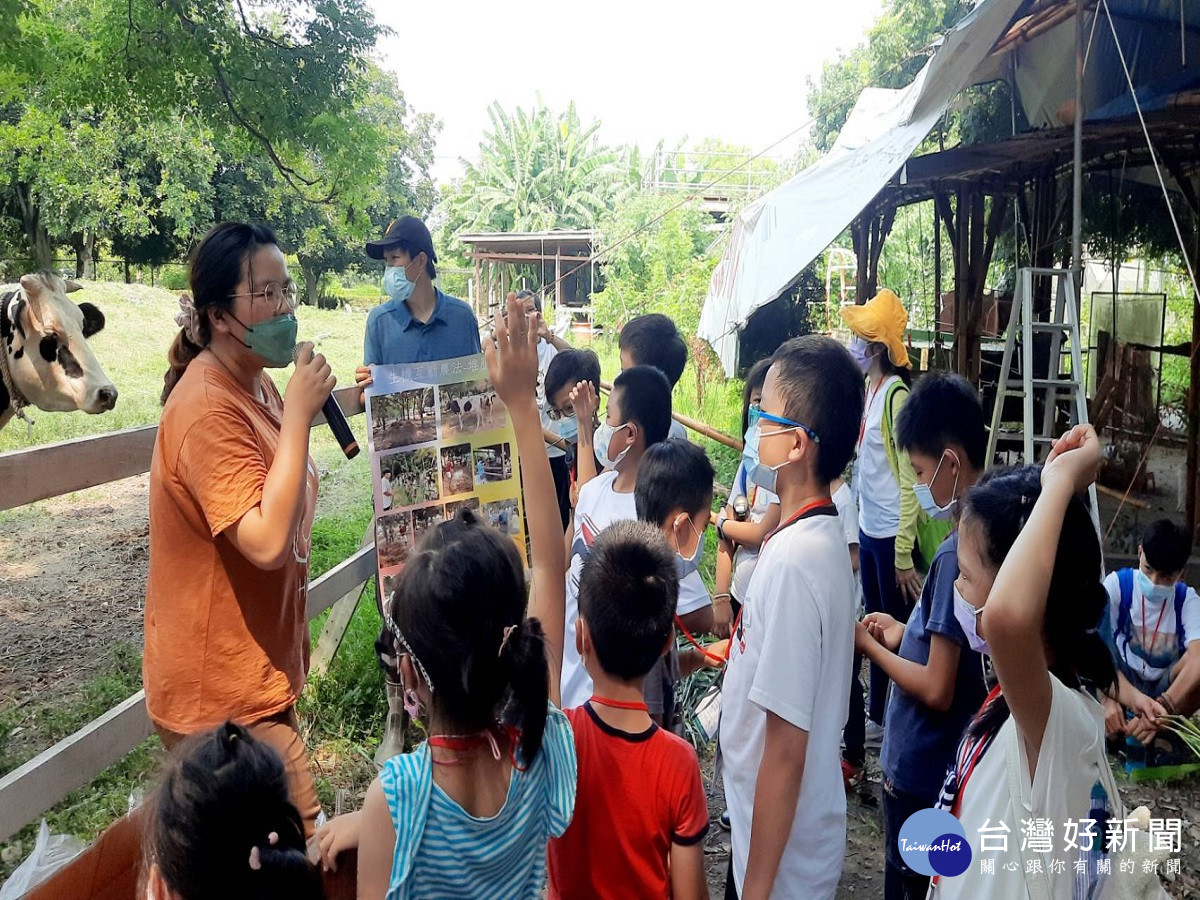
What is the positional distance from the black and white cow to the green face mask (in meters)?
2.24

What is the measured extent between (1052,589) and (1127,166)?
293 inches

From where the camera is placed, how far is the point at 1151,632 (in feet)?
11.5

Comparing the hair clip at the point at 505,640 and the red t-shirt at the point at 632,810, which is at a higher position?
the hair clip at the point at 505,640

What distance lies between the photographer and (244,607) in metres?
1.81

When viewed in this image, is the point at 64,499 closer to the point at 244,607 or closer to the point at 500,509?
the point at 500,509

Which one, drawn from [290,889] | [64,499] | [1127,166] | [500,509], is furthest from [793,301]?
[290,889]

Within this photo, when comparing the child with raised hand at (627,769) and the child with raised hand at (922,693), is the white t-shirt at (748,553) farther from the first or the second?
the child with raised hand at (627,769)

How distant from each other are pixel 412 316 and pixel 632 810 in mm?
2415

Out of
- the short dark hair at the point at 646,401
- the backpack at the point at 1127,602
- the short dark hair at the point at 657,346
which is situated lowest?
the backpack at the point at 1127,602

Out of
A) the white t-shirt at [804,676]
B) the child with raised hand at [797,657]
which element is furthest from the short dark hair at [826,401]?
the white t-shirt at [804,676]

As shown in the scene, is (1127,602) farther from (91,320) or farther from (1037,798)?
(91,320)

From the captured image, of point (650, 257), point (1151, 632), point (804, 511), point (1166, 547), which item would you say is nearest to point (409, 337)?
point (804, 511)

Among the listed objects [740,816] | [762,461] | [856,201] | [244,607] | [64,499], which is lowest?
[64,499]

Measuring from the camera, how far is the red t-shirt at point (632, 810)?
1553 millimetres
